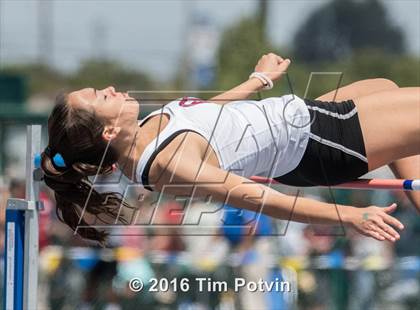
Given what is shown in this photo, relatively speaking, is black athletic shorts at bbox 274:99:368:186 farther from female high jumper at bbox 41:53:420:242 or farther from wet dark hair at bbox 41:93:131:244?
wet dark hair at bbox 41:93:131:244

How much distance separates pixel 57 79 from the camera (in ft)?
132

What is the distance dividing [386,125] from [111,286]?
317 cm

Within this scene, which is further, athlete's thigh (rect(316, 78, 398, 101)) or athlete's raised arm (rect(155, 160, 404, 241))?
athlete's thigh (rect(316, 78, 398, 101))

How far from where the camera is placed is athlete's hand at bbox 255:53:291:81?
3.83m

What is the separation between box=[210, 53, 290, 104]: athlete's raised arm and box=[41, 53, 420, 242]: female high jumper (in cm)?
20

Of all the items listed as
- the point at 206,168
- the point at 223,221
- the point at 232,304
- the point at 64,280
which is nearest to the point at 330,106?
the point at 206,168

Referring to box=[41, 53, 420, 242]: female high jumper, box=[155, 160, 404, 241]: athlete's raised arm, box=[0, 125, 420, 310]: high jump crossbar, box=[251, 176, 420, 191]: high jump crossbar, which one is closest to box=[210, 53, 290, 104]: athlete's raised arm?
box=[41, 53, 420, 242]: female high jumper

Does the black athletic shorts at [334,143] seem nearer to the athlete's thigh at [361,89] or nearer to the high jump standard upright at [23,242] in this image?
the athlete's thigh at [361,89]

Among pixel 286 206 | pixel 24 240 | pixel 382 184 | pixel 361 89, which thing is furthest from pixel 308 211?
pixel 24 240

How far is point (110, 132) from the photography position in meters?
3.45

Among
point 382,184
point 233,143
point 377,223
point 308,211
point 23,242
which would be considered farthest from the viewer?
point 23,242

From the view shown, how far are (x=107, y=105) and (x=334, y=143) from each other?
0.81m

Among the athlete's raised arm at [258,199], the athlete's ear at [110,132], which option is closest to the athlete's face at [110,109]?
the athlete's ear at [110,132]

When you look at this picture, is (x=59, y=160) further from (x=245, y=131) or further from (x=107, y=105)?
(x=245, y=131)
